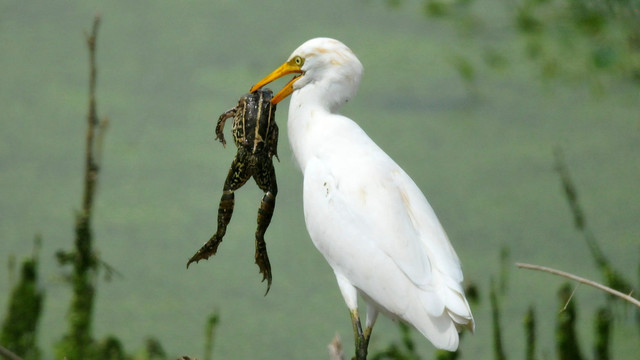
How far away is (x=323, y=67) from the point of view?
159 cm

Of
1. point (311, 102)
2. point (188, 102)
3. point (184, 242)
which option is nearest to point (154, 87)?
point (188, 102)

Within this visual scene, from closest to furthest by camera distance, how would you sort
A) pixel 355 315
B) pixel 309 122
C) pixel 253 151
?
1. pixel 253 151
2. pixel 355 315
3. pixel 309 122

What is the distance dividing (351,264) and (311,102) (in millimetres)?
309

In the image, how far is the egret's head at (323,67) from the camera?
158 cm

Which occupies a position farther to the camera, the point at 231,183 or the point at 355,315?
the point at 355,315

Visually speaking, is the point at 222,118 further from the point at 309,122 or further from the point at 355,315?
the point at 355,315

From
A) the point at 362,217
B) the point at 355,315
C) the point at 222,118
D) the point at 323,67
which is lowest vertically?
the point at 355,315

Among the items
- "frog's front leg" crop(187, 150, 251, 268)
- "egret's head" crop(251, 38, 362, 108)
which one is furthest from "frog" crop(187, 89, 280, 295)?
"egret's head" crop(251, 38, 362, 108)

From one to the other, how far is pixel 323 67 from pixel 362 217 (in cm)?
28

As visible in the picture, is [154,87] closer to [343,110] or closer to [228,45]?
[228,45]

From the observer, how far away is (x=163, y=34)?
3.26 m

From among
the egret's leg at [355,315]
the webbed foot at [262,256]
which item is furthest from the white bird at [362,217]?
the webbed foot at [262,256]

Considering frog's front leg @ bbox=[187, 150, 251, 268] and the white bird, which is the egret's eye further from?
frog's front leg @ bbox=[187, 150, 251, 268]

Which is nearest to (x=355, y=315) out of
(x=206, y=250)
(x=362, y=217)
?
(x=362, y=217)
